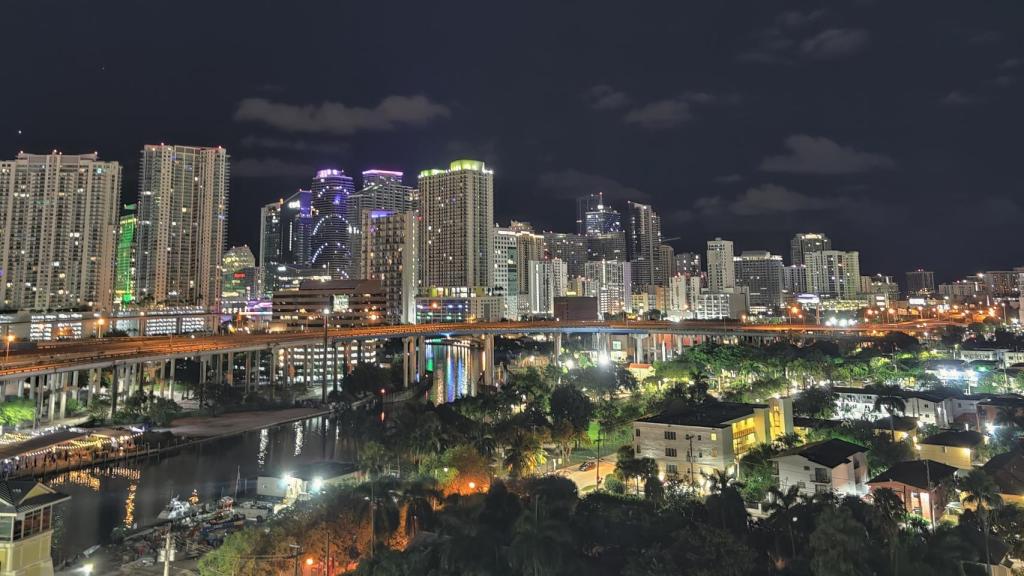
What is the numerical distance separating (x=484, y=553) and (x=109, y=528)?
1658cm

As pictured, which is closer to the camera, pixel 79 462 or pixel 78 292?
pixel 79 462

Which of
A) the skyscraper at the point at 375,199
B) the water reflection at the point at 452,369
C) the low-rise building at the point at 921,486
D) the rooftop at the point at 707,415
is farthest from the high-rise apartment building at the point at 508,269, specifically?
the low-rise building at the point at 921,486

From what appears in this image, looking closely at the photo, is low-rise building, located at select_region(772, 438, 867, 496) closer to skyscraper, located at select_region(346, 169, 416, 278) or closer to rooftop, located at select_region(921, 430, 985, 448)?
rooftop, located at select_region(921, 430, 985, 448)

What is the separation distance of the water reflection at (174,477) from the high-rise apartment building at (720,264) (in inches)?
5081

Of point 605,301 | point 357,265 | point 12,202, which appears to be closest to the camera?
point 12,202

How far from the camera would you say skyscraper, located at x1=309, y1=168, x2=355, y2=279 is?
174 meters

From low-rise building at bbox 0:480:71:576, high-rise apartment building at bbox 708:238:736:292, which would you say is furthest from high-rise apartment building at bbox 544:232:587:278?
low-rise building at bbox 0:480:71:576

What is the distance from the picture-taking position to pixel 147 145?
99375 millimetres

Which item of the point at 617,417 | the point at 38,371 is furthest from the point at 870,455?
the point at 38,371

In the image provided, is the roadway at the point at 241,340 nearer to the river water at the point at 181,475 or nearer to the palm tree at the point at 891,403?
the river water at the point at 181,475

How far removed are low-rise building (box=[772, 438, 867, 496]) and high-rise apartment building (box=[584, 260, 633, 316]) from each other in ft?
404

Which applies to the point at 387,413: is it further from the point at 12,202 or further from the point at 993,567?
the point at 12,202

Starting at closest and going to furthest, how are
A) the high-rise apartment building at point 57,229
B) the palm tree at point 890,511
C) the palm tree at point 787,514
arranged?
1. the palm tree at point 890,511
2. the palm tree at point 787,514
3. the high-rise apartment building at point 57,229

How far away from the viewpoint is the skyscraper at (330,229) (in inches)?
6855
